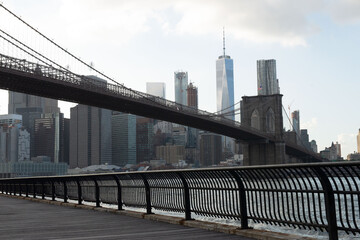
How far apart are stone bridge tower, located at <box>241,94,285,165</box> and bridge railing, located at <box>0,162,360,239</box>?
70.7 meters

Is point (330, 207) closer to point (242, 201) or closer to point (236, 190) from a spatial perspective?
point (242, 201)

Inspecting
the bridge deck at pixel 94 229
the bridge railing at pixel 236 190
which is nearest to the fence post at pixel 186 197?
the bridge railing at pixel 236 190

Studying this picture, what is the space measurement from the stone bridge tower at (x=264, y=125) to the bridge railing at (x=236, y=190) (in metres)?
70.7

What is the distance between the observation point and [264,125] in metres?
106

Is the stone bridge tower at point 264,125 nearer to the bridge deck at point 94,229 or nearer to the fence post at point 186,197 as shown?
the bridge deck at point 94,229

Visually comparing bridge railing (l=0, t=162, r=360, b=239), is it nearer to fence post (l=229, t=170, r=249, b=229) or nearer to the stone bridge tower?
fence post (l=229, t=170, r=249, b=229)

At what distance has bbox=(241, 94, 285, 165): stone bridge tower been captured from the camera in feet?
279

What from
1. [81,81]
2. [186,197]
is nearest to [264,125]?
[81,81]

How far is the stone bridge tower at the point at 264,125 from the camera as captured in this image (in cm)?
8506

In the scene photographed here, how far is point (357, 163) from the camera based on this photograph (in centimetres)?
570

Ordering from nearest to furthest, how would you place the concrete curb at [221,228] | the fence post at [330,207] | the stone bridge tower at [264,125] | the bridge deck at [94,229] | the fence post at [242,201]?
the fence post at [330,207], the concrete curb at [221,228], the bridge deck at [94,229], the fence post at [242,201], the stone bridge tower at [264,125]

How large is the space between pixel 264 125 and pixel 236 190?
99142mm

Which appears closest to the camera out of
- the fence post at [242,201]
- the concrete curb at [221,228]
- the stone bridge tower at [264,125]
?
the concrete curb at [221,228]

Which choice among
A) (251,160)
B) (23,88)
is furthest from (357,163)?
(251,160)
